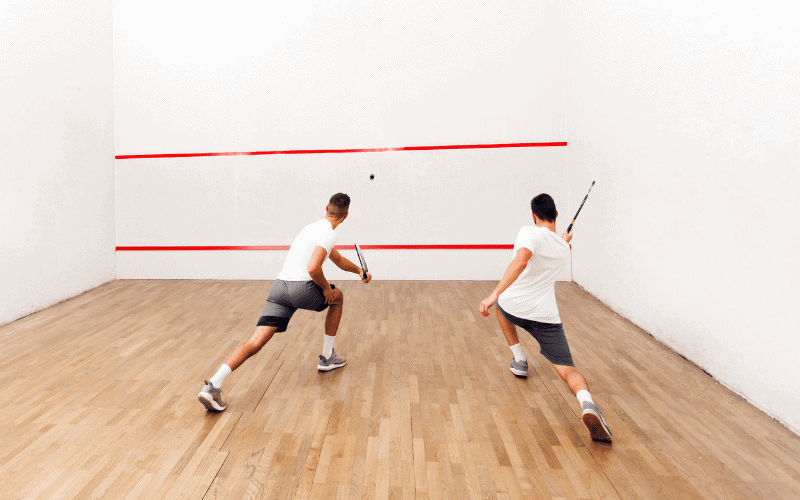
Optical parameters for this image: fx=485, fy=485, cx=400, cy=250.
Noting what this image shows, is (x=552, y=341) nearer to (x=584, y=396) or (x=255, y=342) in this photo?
(x=584, y=396)

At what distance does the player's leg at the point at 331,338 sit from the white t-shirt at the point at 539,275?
83 cm

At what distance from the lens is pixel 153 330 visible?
315 centimetres

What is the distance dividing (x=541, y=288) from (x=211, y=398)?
1.38 meters

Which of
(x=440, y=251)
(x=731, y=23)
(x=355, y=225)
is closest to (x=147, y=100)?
(x=355, y=225)

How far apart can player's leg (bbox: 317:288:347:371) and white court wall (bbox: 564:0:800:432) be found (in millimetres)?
1799

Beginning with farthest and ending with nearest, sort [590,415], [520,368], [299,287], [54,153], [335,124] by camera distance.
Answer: [335,124]
[54,153]
[520,368]
[299,287]
[590,415]

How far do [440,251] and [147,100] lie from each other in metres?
3.31

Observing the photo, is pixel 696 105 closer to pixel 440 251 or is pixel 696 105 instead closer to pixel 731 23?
pixel 731 23

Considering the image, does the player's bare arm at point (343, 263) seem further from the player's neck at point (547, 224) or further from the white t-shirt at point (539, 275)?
the player's neck at point (547, 224)

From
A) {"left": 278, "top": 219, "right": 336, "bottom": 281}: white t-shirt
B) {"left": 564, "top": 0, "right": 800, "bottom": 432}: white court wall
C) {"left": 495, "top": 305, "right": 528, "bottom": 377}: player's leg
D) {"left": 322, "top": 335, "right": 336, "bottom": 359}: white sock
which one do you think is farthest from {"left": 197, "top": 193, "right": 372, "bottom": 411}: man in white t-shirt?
{"left": 564, "top": 0, "right": 800, "bottom": 432}: white court wall

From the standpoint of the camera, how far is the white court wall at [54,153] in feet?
11.4

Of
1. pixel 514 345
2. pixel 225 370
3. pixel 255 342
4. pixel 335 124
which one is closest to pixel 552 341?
pixel 514 345

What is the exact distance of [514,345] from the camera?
232cm

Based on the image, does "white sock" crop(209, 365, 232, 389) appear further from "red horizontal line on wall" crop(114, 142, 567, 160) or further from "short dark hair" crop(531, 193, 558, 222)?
"red horizontal line on wall" crop(114, 142, 567, 160)
